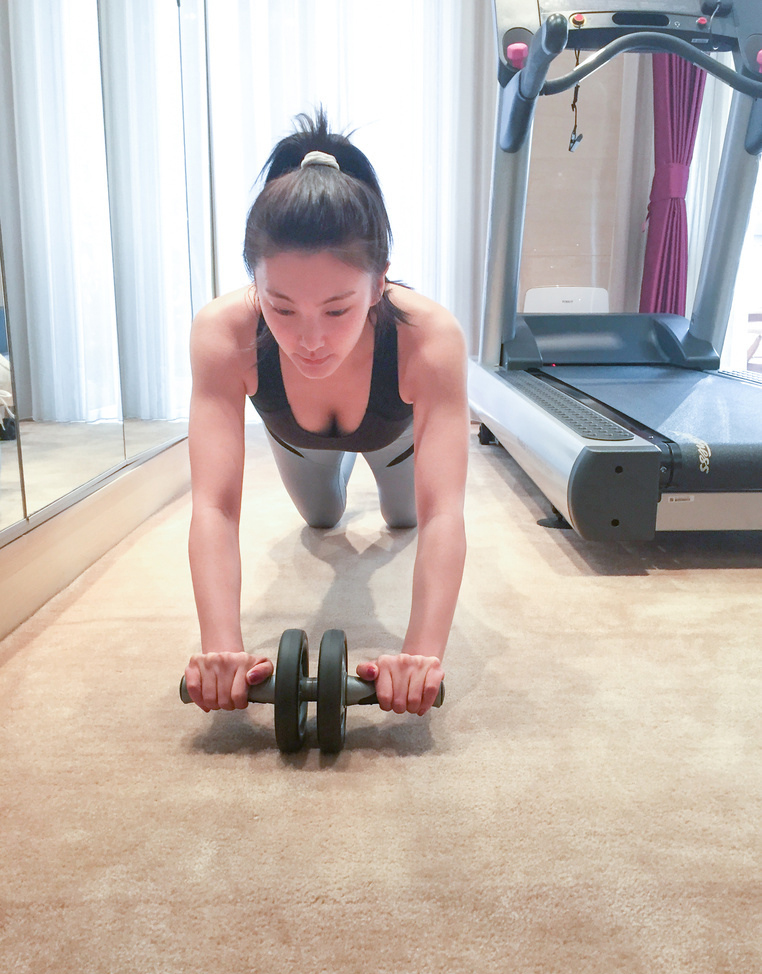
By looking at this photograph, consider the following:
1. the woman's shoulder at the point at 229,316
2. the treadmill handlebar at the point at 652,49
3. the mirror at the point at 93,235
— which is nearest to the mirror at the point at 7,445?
the mirror at the point at 93,235

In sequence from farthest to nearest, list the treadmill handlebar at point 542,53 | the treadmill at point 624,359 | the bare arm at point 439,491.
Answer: the treadmill handlebar at point 542,53 < the treadmill at point 624,359 < the bare arm at point 439,491

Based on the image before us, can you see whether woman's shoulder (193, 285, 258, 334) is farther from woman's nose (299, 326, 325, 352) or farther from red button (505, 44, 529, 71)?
red button (505, 44, 529, 71)

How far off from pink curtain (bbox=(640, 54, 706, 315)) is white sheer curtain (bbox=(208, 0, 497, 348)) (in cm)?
89

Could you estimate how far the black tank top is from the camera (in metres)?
1.19

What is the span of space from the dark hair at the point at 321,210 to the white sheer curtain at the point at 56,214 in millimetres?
718

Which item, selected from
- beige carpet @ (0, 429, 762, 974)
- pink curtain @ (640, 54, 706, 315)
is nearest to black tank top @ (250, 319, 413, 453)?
beige carpet @ (0, 429, 762, 974)

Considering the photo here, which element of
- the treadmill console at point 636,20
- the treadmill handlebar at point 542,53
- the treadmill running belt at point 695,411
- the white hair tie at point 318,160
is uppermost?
the treadmill console at point 636,20

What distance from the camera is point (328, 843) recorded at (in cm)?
81

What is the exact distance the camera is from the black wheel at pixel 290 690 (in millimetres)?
906

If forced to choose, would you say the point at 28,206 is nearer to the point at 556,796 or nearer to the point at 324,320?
the point at 324,320

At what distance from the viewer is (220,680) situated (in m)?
0.93

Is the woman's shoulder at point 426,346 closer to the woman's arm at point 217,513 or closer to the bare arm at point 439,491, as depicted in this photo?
the bare arm at point 439,491

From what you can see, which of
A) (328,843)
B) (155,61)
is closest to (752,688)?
(328,843)

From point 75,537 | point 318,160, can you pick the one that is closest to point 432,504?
point 318,160
